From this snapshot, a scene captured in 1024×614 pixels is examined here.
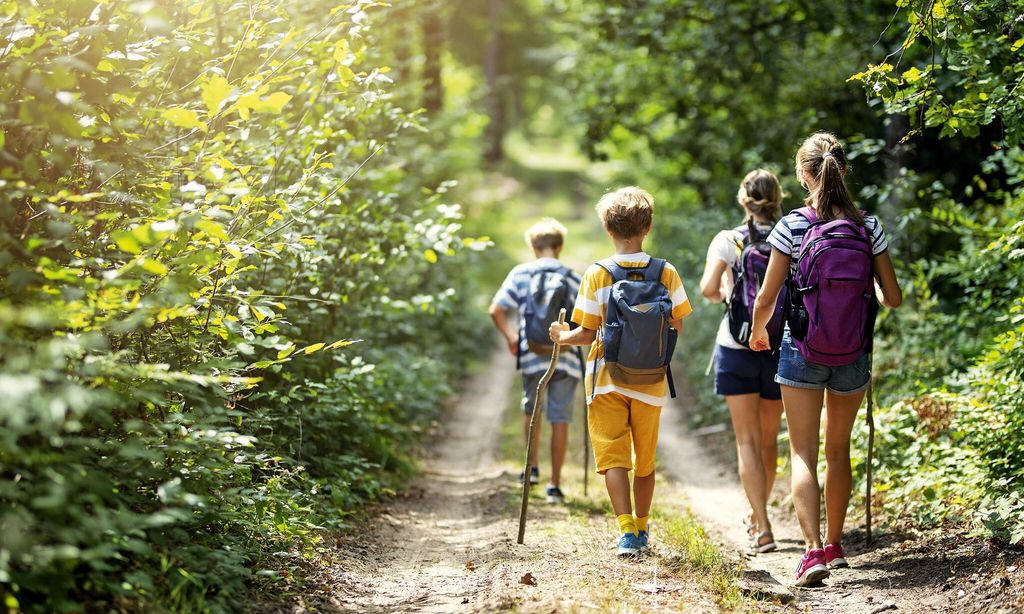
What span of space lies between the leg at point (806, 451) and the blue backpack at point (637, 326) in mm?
725

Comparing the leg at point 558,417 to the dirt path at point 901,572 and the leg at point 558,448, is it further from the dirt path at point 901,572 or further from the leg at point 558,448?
the dirt path at point 901,572

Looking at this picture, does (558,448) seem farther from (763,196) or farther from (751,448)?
(763,196)

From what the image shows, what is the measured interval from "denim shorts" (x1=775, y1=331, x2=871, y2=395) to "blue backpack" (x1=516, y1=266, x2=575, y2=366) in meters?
2.55

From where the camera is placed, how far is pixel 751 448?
605 centimetres

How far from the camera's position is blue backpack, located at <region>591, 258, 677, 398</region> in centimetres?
527

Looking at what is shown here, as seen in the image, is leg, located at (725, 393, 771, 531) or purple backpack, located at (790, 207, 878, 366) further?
leg, located at (725, 393, 771, 531)

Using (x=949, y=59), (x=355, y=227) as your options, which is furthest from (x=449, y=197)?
(x=949, y=59)

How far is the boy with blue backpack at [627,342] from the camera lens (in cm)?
530

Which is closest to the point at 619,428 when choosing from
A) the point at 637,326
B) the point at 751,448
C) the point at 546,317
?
the point at 637,326

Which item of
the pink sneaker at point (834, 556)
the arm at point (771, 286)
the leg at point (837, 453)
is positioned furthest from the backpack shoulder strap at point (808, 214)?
the pink sneaker at point (834, 556)

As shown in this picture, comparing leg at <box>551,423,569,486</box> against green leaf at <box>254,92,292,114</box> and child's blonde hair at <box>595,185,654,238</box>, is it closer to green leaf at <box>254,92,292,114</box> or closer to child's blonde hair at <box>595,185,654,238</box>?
child's blonde hair at <box>595,185,654,238</box>

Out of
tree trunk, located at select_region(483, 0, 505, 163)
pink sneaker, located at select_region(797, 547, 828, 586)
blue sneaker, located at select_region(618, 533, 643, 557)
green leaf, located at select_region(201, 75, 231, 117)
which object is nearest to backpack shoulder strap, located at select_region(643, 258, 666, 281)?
blue sneaker, located at select_region(618, 533, 643, 557)

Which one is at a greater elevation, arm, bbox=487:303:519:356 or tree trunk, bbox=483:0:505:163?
tree trunk, bbox=483:0:505:163

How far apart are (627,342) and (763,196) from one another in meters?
1.61
